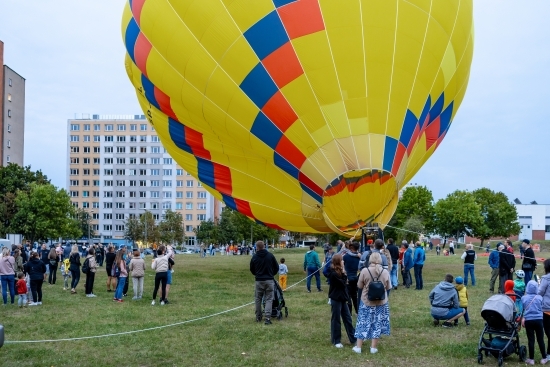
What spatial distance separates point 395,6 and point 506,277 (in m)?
7.39

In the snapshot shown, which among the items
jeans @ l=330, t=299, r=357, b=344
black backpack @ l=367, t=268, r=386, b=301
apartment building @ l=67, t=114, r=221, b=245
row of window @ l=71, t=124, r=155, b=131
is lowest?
jeans @ l=330, t=299, r=357, b=344

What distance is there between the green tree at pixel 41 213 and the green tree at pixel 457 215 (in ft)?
142

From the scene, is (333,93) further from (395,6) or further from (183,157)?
(183,157)

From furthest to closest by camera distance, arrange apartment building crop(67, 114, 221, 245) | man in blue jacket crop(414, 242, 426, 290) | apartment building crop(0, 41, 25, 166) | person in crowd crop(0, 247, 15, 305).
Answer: apartment building crop(67, 114, 221, 245) → apartment building crop(0, 41, 25, 166) → man in blue jacket crop(414, 242, 426, 290) → person in crowd crop(0, 247, 15, 305)

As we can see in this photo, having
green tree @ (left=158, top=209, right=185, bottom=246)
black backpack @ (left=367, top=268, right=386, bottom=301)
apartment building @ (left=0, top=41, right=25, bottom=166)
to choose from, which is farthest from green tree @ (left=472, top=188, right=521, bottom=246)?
black backpack @ (left=367, top=268, right=386, bottom=301)

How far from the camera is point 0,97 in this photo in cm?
5934

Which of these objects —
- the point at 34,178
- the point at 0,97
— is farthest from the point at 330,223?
the point at 0,97

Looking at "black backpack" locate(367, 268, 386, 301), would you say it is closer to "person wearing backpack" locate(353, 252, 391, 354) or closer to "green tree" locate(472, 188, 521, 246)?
"person wearing backpack" locate(353, 252, 391, 354)

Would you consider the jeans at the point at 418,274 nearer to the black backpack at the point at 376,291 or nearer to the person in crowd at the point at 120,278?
the black backpack at the point at 376,291

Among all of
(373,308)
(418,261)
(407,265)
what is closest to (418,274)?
(418,261)

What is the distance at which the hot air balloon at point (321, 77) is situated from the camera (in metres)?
9.87

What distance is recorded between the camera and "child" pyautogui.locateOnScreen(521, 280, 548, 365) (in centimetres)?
702

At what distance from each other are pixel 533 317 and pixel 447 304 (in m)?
2.46

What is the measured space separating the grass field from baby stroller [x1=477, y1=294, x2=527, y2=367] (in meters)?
0.16
